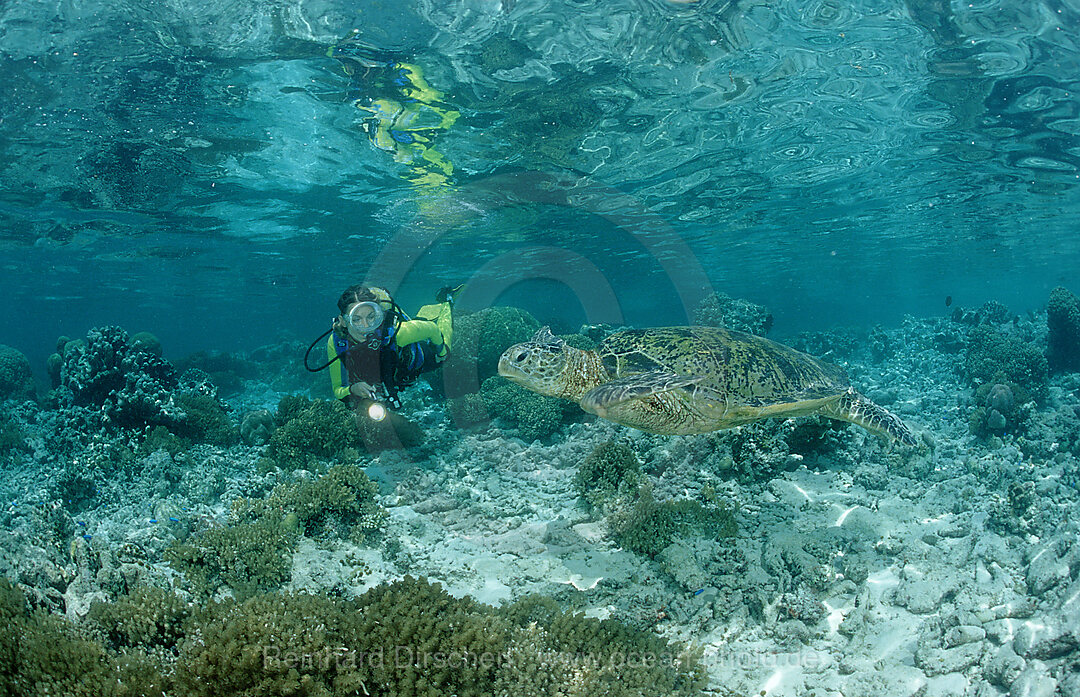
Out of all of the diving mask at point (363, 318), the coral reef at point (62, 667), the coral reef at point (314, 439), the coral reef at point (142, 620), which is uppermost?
the diving mask at point (363, 318)

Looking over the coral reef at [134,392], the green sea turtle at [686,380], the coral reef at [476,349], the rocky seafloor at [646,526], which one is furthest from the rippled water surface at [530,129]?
the rocky seafloor at [646,526]

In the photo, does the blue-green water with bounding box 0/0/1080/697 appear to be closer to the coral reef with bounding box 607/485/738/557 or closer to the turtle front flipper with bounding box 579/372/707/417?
the coral reef with bounding box 607/485/738/557

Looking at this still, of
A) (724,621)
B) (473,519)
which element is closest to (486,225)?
(473,519)

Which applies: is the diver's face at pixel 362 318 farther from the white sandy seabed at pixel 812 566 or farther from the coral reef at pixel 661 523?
the coral reef at pixel 661 523

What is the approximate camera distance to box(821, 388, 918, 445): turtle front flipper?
6.24m

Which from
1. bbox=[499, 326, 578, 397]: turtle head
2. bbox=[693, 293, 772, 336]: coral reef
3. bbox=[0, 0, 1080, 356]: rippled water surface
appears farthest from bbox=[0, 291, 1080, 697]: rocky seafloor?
bbox=[693, 293, 772, 336]: coral reef

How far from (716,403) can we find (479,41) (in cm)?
834

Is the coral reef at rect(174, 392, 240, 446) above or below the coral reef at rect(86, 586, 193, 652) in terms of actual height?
below

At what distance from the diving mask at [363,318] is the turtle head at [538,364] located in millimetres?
2928

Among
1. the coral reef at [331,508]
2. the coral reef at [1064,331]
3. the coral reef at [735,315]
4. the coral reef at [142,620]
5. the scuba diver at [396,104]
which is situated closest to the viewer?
the coral reef at [142,620]

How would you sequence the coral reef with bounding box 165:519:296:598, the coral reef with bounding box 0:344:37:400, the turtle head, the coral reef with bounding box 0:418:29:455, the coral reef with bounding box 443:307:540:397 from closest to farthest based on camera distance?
the coral reef with bounding box 165:519:296:598 → the turtle head → the coral reef with bounding box 0:418:29:455 → the coral reef with bounding box 443:307:540:397 → the coral reef with bounding box 0:344:37:400

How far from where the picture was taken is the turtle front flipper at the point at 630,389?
4.20 m

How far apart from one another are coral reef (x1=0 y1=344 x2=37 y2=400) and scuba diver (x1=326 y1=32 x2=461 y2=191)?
48.5ft

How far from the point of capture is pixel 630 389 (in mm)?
4320
